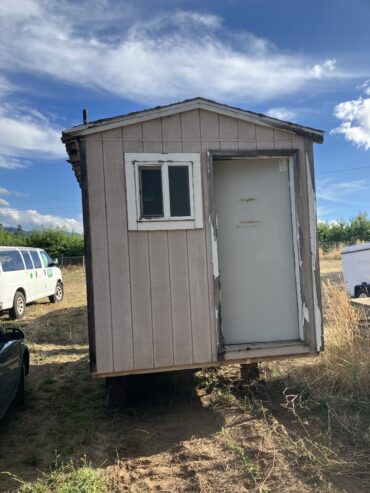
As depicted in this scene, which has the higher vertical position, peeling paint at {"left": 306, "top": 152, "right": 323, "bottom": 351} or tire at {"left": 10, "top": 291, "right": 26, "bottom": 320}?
peeling paint at {"left": 306, "top": 152, "right": 323, "bottom": 351}

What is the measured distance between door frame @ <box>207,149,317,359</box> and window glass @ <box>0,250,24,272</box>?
23.6 ft

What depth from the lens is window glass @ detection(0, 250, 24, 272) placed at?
32.4ft

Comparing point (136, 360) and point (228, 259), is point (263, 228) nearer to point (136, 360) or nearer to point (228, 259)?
point (228, 259)

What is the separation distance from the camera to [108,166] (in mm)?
4078

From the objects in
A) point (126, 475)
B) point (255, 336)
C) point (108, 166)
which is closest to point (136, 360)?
point (126, 475)

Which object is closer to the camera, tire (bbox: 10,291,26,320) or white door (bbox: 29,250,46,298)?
tire (bbox: 10,291,26,320)

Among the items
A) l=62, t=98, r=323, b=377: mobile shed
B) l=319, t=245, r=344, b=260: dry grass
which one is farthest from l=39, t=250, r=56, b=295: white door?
l=319, t=245, r=344, b=260: dry grass

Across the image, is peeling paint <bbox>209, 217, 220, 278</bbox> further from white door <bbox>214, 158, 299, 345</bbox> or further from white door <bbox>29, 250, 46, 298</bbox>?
white door <bbox>29, 250, 46, 298</bbox>

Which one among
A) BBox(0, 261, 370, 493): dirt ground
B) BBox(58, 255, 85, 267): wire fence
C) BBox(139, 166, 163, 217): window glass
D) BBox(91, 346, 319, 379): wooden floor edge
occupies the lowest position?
BBox(0, 261, 370, 493): dirt ground

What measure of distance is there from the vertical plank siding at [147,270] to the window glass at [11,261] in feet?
22.0

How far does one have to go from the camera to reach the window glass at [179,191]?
420cm

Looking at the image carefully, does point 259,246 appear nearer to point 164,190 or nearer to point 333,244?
point 164,190

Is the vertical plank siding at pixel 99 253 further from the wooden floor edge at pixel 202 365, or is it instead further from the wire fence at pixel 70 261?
the wire fence at pixel 70 261

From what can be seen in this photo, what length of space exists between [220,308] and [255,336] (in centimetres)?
67
